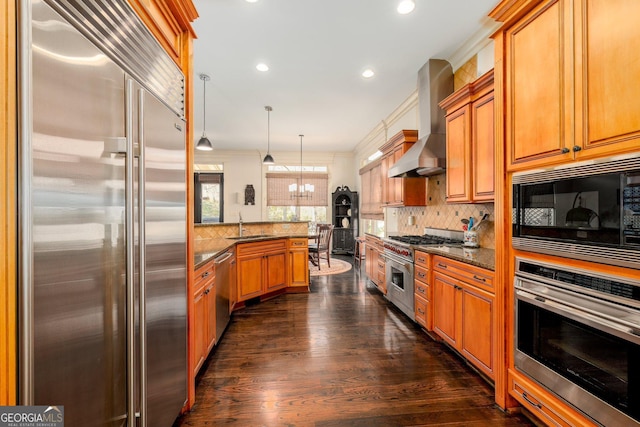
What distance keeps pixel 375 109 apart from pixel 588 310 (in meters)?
4.35

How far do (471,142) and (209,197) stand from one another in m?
7.16

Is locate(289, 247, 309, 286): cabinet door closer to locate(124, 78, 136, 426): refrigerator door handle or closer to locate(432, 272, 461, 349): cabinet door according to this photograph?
locate(432, 272, 461, 349): cabinet door

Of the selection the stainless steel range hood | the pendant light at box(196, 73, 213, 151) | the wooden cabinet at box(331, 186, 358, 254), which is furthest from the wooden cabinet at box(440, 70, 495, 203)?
the wooden cabinet at box(331, 186, 358, 254)

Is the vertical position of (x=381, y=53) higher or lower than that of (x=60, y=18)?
higher

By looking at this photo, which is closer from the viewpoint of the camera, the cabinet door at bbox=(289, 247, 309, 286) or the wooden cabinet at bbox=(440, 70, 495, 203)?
the wooden cabinet at bbox=(440, 70, 495, 203)

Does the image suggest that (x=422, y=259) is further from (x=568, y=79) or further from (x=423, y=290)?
(x=568, y=79)

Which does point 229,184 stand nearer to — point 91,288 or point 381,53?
point 381,53

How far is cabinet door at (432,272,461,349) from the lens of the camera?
2.40 m

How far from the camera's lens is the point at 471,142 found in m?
2.69

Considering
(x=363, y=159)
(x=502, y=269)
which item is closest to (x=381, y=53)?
(x=502, y=269)

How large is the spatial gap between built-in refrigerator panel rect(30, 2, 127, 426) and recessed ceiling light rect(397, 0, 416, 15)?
2.37m

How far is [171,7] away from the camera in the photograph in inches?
63.0

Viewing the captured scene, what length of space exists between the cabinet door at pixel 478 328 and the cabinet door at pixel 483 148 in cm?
87

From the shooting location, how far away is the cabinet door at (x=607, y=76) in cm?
117
